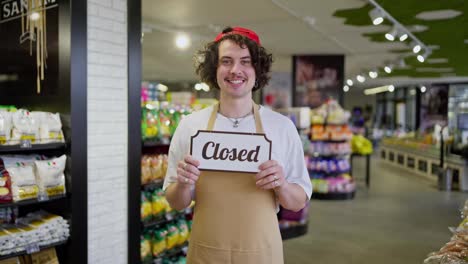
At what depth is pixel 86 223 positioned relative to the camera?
3047 millimetres

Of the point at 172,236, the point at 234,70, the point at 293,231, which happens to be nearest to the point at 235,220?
the point at 234,70

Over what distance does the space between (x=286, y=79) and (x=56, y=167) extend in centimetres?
1172

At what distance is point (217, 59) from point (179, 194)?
0.57m

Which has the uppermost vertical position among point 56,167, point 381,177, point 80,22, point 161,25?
point 161,25

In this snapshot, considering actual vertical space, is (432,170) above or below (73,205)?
below

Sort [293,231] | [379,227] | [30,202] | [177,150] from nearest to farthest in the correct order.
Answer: [177,150]
[30,202]
[293,231]
[379,227]

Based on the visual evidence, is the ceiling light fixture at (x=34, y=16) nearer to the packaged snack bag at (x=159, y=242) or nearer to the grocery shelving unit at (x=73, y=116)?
the grocery shelving unit at (x=73, y=116)

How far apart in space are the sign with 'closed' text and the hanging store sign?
204 cm

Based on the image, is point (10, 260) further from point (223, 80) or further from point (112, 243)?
point (223, 80)

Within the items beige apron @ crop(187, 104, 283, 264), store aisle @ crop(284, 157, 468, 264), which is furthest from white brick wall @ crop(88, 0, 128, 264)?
store aisle @ crop(284, 157, 468, 264)

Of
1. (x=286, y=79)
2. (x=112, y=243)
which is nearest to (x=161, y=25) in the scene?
(x=112, y=243)

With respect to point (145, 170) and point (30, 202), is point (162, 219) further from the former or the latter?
point (30, 202)

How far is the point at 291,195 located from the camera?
1640 mm

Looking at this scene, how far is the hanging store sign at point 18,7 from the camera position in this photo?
310 centimetres
